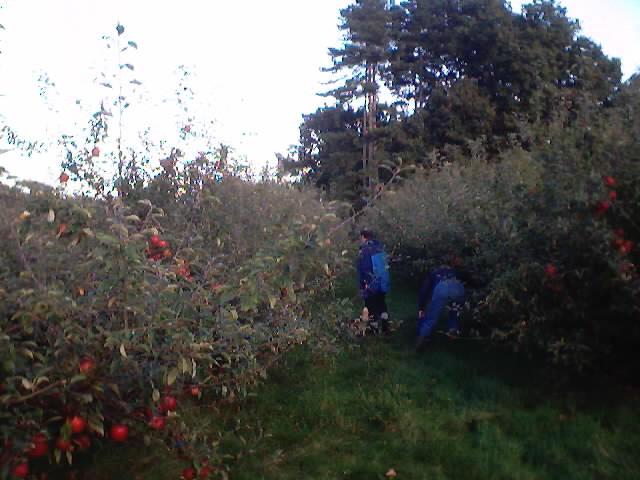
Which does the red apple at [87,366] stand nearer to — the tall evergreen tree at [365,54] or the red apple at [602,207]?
the red apple at [602,207]

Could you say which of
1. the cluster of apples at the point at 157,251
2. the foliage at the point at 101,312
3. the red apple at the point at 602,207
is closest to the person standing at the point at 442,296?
the red apple at the point at 602,207

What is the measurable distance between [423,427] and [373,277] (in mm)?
3572

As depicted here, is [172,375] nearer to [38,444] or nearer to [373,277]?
[38,444]

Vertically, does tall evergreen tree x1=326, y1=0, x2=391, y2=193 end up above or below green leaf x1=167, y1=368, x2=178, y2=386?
above

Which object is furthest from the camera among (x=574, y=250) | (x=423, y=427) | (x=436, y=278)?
(x=436, y=278)

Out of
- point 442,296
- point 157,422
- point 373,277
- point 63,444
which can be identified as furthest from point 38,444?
point 373,277

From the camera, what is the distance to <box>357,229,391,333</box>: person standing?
888cm

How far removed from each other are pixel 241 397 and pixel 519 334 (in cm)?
253

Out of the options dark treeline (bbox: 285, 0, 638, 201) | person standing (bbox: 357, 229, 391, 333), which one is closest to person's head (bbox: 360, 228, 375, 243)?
person standing (bbox: 357, 229, 391, 333)

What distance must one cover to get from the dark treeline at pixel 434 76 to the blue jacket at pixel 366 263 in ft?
47.6

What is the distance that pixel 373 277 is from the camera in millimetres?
8836

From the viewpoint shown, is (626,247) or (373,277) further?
(373,277)

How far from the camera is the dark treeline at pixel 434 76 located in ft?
87.2

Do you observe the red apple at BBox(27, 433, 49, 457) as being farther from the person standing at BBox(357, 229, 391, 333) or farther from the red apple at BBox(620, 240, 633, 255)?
the person standing at BBox(357, 229, 391, 333)
